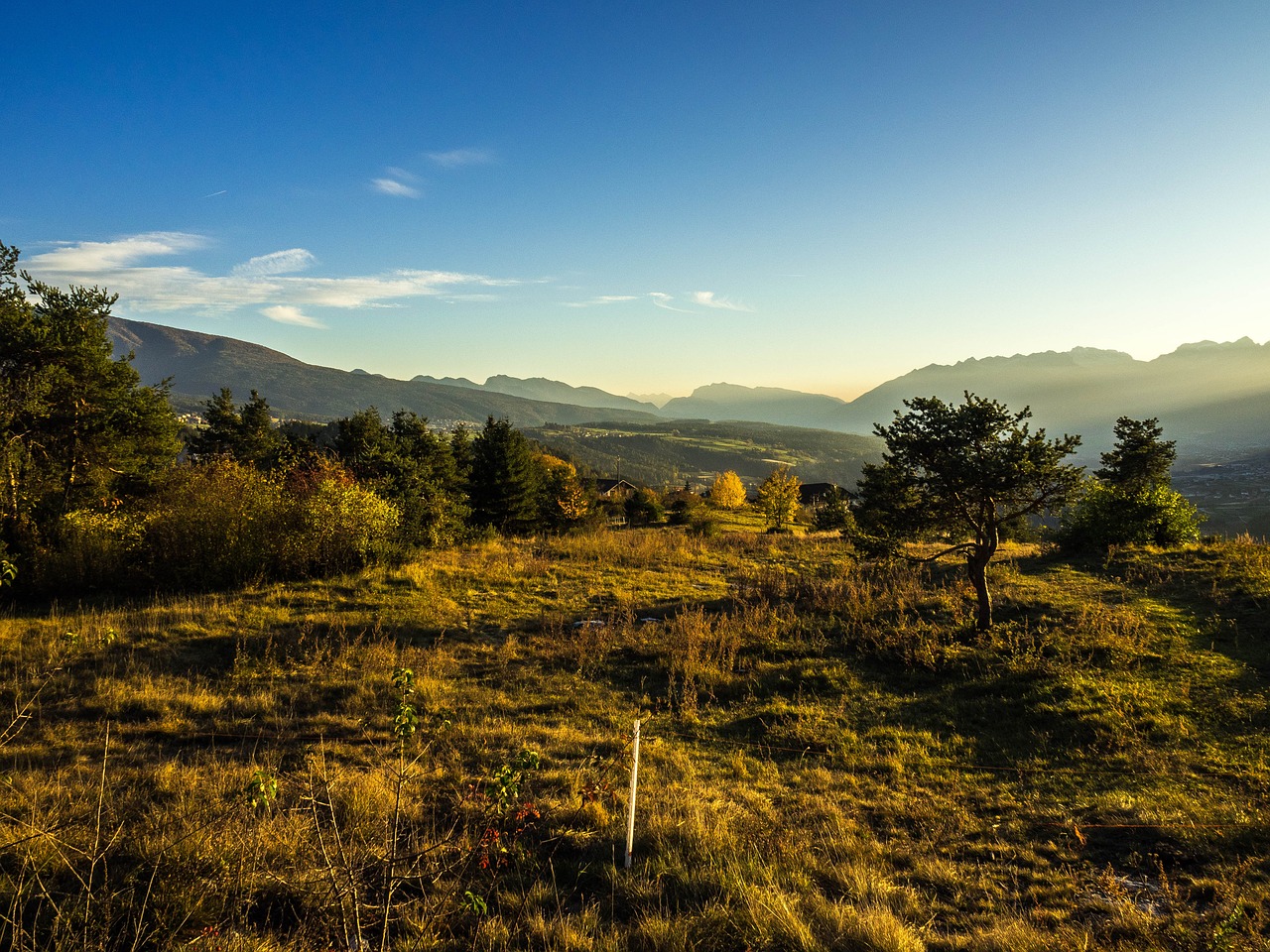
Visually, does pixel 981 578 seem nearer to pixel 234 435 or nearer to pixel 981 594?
pixel 981 594

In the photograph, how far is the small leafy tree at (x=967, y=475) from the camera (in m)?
9.89

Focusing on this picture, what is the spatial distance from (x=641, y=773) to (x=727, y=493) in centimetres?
6171

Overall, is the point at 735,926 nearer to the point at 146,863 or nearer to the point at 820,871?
the point at 820,871

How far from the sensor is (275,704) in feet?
25.8

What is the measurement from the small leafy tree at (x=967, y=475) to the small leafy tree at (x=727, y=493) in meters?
53.2

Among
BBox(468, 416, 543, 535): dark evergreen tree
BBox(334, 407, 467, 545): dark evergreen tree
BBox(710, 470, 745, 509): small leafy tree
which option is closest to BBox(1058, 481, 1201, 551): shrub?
BBox(334, 407, 467, 545): dark evergreen tree

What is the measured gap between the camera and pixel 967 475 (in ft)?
33.5

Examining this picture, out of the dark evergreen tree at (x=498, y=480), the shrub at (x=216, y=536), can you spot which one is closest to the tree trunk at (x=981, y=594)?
the shrub at (x=216, y=536)

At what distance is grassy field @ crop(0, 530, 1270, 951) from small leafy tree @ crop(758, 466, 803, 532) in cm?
3466

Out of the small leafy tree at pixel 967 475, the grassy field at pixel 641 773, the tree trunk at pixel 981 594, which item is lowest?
the grassy field at pixel 641 773

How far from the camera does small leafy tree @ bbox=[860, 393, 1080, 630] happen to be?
989cm

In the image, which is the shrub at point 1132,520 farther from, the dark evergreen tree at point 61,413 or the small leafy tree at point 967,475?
the dark evergreen tree at point 61,413

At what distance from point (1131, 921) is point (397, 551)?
16970 mm

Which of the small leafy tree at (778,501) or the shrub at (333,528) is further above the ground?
the shrub at (333,528)
